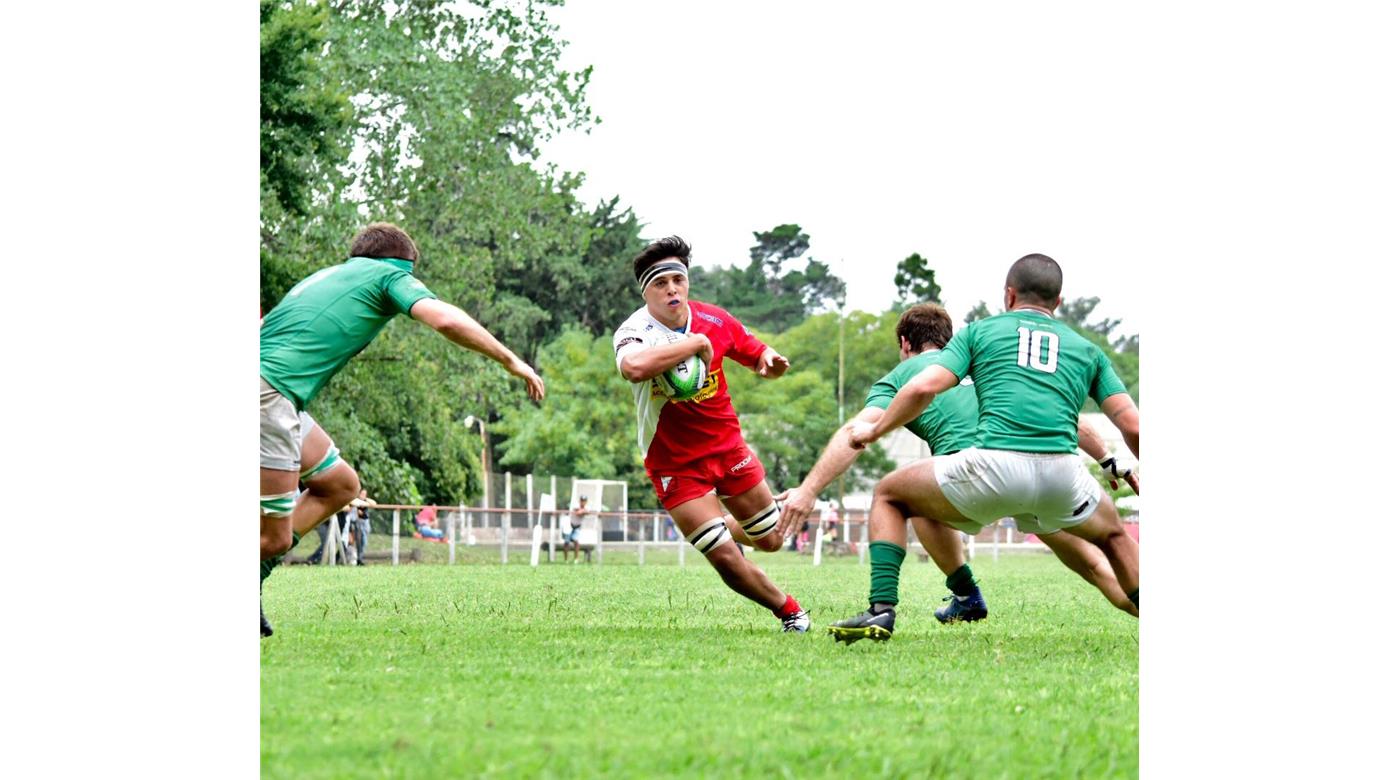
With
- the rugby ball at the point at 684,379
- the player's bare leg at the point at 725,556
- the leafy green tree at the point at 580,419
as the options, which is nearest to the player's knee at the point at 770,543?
the player's bare leg at the point at 725,556

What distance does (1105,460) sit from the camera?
7.23 metres

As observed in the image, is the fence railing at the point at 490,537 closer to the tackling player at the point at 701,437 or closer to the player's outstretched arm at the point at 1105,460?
the tackling player at the point at 701,437

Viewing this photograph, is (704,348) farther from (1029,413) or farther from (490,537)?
(490,537)

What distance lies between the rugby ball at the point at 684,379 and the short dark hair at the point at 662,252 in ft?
1.84

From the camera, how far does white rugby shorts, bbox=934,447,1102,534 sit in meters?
6.45

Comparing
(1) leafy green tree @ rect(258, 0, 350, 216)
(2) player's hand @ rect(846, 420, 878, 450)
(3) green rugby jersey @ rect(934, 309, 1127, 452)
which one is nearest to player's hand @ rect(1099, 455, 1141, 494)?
(3) green rugby jersey @ rect(934, 309, 1127, 452)

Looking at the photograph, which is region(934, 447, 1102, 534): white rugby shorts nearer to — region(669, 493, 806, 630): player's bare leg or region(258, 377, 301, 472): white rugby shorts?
region(669, 493, 806, 630): player's bare leg

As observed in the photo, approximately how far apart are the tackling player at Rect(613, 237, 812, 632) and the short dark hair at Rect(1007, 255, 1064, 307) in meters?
1.63

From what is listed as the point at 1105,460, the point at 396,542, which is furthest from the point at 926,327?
the point at 396,542

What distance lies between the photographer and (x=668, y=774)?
361 centimetres

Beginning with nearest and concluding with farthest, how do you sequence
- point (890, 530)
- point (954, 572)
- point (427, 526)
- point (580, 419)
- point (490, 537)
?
point (890, 530)
point (954, 572)
point (427, 526)
point (490, 537)
point (580, 419)

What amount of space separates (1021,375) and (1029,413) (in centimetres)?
17

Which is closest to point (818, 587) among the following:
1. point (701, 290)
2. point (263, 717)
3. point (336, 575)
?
point (336, 575)

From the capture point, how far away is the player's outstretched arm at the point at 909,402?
621cm
